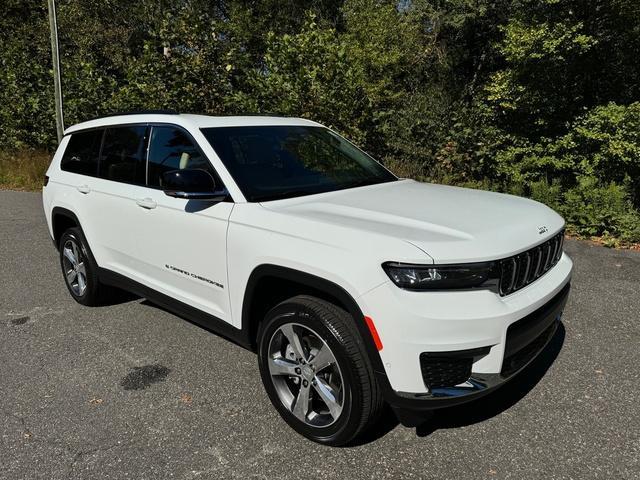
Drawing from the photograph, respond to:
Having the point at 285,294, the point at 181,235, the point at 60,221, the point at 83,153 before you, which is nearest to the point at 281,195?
the point at 285,294

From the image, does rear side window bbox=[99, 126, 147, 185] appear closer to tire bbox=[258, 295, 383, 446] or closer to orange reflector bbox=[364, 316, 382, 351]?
tire bbox=[258, 295, 383, 446]

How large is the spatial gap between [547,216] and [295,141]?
1.83 m

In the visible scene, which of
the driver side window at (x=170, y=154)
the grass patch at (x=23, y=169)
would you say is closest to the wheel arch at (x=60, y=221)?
Answer: the driver side window at (x=170, y=154)

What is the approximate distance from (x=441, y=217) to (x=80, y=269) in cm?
359

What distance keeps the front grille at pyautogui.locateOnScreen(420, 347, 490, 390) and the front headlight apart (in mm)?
301

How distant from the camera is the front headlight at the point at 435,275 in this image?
7.52 feet

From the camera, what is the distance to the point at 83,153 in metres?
4.68

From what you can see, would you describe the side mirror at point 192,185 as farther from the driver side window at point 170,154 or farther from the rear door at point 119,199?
the rear door at point 119,199

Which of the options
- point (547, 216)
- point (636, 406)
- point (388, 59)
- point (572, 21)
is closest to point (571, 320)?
point (636, 406)

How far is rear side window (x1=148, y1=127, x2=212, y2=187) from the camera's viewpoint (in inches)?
134

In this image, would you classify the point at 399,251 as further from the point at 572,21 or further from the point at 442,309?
the point at 572,21

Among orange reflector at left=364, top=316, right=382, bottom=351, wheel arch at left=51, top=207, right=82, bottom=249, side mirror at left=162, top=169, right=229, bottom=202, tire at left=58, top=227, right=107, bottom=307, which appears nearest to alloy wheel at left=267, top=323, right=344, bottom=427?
orange reflector at left=364, top=316, right=382, bottom=351

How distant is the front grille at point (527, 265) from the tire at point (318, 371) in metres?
0.79

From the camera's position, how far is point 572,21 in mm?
8195
